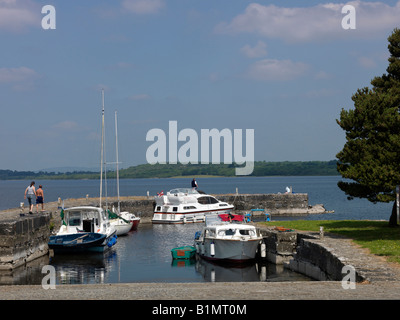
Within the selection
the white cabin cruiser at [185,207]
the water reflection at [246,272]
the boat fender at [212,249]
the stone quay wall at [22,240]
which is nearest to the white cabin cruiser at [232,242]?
the boat fender at [212,249]

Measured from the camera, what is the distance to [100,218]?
3719 centimetres

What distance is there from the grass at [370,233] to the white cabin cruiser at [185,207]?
23.1 metres

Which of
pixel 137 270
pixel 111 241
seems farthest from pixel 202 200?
pixel 137 270

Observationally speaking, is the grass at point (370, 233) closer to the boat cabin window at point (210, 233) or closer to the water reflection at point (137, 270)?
the water reflection at point (137, 270)

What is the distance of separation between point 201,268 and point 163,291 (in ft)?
53.6

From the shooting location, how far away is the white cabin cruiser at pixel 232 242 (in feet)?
97.1

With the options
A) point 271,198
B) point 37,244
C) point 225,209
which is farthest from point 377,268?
point 271,198

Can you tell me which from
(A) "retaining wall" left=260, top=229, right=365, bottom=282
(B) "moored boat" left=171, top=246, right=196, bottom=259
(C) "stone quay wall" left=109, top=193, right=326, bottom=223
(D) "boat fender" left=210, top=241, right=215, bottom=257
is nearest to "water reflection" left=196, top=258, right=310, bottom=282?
(A) "retaining wall" left=260, top=229, right=365, bottom=282

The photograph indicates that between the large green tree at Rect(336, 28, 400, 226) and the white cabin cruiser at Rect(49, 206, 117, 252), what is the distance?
17067mm

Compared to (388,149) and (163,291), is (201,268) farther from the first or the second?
(163,291)

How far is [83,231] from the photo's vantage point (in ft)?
122

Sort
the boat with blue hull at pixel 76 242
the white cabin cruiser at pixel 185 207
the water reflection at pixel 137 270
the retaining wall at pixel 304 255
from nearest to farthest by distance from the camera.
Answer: the retaining wall at pixel 304 255 < the water reflection at pixel 137 270 < the boat with blue hull at pixel 76 242 < the white cabin cruiser at pixel 185 207

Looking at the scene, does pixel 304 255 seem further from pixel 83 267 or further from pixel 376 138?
pixel 83 267

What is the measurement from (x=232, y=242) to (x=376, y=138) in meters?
10.1
